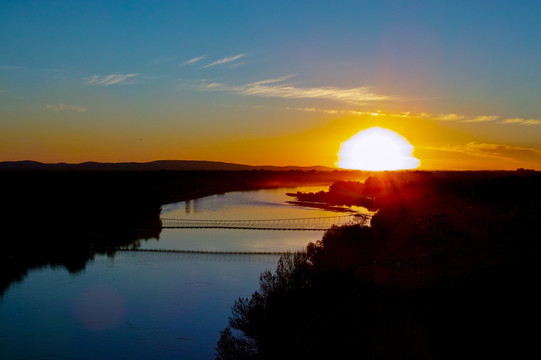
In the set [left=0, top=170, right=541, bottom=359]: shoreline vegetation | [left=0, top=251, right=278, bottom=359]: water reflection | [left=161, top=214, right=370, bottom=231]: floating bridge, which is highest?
[left=0, top=170, right=541, bottom=359]: shoreline vegetation

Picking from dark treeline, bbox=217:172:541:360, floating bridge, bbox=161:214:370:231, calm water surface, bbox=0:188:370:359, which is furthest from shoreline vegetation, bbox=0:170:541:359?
floating bridge, bbox=161:214:370:231

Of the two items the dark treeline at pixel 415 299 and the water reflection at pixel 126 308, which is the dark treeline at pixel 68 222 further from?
the dark treeline at pixel 415 299

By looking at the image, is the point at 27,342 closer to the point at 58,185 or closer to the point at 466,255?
the point at 466,255

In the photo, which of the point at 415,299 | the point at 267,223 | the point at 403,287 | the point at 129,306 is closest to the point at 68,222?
the point at 267,223

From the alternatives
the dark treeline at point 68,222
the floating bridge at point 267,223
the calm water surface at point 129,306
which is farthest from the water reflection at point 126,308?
the floating bridge at point 267,223

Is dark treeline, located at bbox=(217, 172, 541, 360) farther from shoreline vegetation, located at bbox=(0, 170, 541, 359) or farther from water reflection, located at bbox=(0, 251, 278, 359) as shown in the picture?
water reflection, located at bbox=(0, 251, 278, 359)
